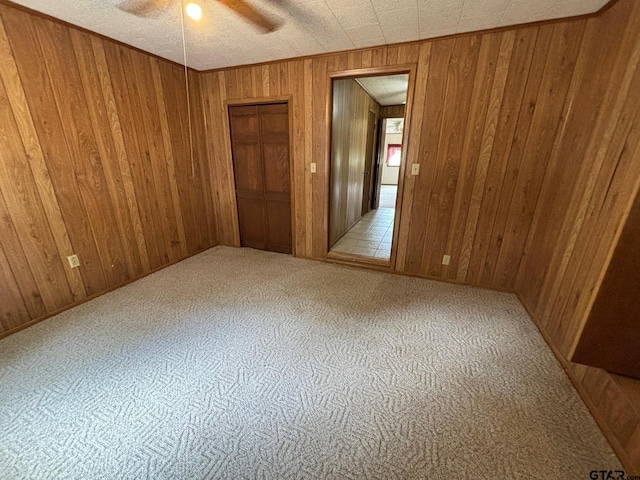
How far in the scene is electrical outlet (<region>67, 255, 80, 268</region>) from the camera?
7.31 feet

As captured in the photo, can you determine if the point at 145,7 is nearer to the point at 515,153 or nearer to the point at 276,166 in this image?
the point at 276,166

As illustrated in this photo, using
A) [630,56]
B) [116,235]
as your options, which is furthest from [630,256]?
[116,235]

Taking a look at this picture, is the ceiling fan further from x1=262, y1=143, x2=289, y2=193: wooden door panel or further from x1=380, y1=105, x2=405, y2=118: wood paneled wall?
x1=380, y1=105, x2=405, y2=118: wood paneled wall

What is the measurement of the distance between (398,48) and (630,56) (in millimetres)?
1584

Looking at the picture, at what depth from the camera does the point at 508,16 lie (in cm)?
188

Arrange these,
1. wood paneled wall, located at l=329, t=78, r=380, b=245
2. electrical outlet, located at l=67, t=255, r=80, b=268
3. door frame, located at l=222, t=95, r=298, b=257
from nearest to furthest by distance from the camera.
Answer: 1. electrical outlet, located at l=67, t=255, r=80, b=268
2. door frame, located at l=222, t=95, r=298, b=257
3. wood paneled wall, located at l=329, t=78, r=380, b=245

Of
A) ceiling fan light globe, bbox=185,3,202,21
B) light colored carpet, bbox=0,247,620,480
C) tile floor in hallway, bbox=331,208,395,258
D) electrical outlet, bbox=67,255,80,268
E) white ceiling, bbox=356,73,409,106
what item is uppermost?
white ceiling, bbox=356,73,409,106

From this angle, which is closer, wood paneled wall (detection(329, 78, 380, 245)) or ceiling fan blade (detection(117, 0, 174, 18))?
ceiling fan blade (detection(117, 0, 174, 18))

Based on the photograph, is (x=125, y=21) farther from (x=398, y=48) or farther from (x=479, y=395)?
(x=479, y=395)

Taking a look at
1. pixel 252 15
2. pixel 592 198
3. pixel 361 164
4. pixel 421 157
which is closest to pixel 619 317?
pixel 592 198

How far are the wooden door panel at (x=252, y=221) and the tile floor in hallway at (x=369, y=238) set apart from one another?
3.52 feet

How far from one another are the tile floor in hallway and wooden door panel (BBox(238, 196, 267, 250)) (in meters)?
1.07

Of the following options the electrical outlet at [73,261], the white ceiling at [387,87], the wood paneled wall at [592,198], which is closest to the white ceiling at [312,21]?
the wood paneled wall at [592,198]

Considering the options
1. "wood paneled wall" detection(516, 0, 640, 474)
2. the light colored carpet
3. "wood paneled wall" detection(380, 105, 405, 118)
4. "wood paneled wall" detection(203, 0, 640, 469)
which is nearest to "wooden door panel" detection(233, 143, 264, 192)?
"wood paneled wall" detection(203, 0, 640, 469)
